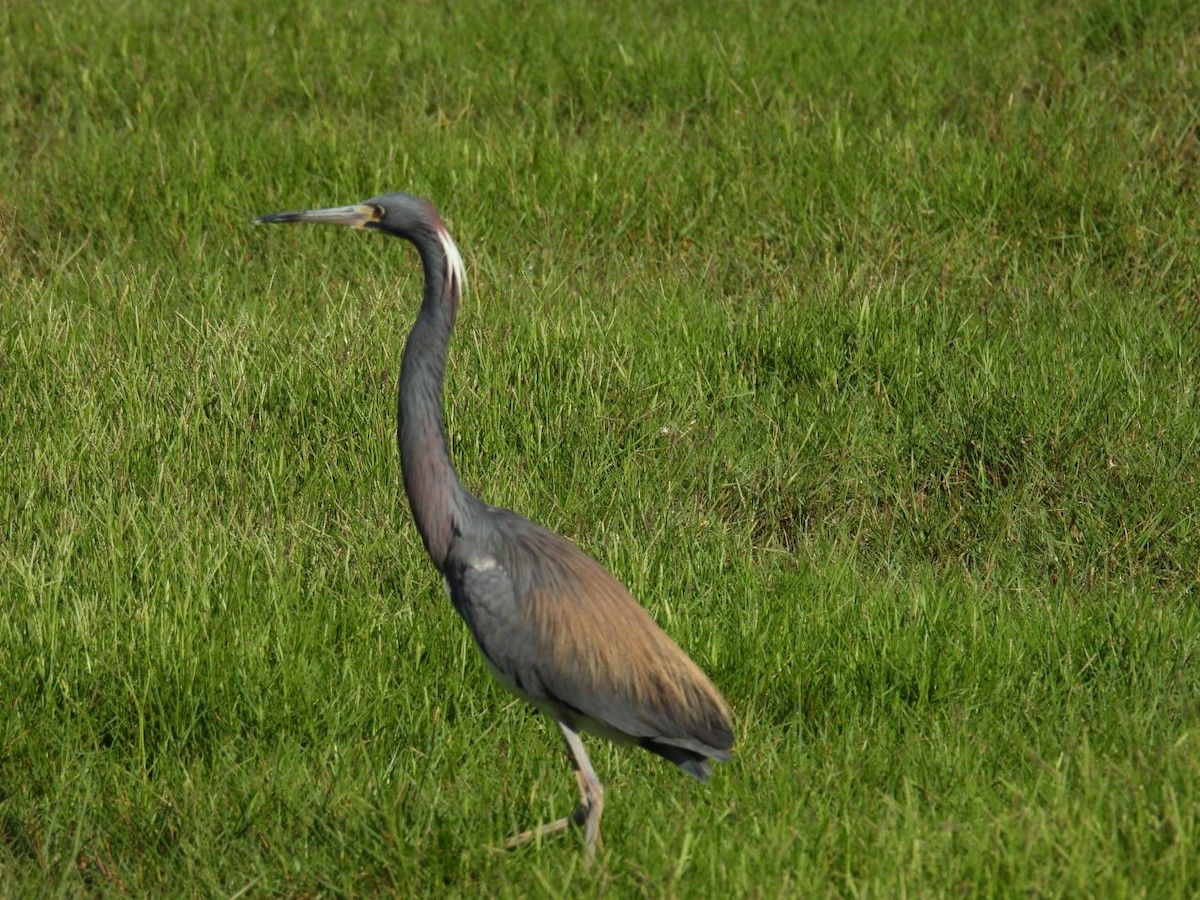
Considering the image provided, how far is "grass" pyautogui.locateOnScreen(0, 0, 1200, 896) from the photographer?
11.6 ft

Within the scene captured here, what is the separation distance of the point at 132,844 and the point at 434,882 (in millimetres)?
756

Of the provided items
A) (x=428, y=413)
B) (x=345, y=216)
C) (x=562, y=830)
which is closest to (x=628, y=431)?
(x=428, y=413)

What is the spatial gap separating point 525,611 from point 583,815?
0.49 m

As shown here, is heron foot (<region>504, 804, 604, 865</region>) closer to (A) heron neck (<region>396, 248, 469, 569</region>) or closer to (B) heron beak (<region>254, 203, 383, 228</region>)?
(A) heron neck (<region>396, 248, 469, 569</region>)

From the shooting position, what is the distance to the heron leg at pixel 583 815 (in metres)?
3.36

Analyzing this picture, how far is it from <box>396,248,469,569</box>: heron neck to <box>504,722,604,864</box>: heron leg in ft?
2.03

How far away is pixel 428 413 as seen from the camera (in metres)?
3.64

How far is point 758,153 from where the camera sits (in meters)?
7.46

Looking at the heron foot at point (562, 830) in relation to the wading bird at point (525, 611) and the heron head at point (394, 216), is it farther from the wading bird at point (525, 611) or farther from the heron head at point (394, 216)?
the heron head at point (394, 216)

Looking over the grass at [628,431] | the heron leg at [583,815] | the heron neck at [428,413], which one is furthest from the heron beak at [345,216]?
the heron leg at [583,815]

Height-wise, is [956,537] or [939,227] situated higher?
[939,227]

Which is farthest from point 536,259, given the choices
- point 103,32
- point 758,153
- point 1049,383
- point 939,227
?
point 103,32

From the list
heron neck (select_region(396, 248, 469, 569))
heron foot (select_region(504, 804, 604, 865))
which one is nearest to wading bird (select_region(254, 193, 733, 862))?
heron neck (select_region(396, 248, 469, 569))

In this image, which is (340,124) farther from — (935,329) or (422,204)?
(422,204)
